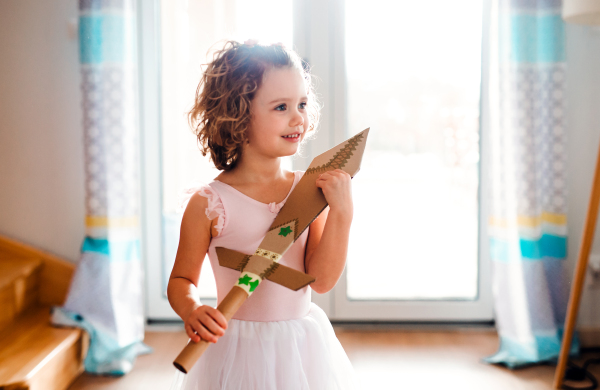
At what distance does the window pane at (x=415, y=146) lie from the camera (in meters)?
2.34

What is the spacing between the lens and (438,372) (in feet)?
6.73

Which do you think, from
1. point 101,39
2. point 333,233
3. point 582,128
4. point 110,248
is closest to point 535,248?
point 582,128

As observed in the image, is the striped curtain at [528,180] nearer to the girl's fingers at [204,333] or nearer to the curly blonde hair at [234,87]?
the curly blonde hair at [234,87]

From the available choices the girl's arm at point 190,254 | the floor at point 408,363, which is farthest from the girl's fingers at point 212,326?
the floor at point 408,363

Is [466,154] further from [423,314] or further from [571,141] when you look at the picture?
[423,314]

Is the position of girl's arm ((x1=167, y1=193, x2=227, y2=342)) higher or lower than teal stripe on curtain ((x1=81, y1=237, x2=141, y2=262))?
higher

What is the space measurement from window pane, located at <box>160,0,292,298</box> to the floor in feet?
1.48

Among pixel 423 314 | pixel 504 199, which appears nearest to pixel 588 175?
pixel 504 199

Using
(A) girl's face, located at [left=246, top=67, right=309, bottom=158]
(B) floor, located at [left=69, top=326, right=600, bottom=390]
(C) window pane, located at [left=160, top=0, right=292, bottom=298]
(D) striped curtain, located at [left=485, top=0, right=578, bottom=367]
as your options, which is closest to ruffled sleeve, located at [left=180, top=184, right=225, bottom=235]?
(A) girl's face, located at [left=246, top=67, right=309, bottom=158]

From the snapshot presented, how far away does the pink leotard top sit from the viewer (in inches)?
35.9

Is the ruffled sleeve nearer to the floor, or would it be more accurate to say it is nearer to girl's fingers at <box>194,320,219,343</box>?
girl's fingers at <box>194,320,219,343</box>

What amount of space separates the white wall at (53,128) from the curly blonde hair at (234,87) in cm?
158

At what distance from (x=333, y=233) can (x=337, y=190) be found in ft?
0.26

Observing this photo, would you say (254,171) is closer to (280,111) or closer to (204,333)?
(280,111)
